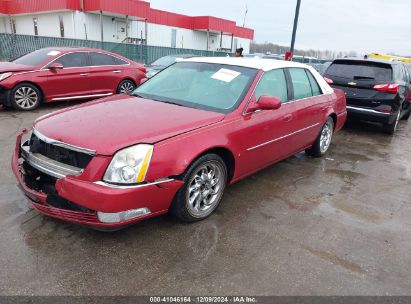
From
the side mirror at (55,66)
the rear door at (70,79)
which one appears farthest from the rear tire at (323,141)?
the side mirror at (55,66)

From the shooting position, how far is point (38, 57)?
818 centimetres

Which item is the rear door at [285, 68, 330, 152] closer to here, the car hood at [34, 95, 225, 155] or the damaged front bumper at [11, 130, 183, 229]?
the car hood at [34, 95, 225, 155]

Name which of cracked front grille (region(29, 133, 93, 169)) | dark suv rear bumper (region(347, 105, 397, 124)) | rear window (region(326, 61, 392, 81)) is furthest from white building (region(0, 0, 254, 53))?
cracked front grille (region(29, 133, 93, 169))

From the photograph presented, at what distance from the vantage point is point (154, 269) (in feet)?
8.79

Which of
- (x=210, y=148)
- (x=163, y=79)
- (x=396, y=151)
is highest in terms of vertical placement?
(x=163, y=79)

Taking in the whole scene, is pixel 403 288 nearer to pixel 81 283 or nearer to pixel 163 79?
pixel 81 283

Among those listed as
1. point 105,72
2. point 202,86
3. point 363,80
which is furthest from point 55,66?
point 363,80

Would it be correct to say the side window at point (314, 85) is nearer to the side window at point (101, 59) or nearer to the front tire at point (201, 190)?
the front tire at point (201, 190)

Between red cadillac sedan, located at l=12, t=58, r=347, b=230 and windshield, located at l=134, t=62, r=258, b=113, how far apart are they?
1 cm

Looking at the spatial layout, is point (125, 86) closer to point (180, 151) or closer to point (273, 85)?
point (273, 85)

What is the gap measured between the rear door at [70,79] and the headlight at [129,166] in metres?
6.23

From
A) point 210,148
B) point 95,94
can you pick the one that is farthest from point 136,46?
point 210,148

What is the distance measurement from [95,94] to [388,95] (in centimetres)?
687

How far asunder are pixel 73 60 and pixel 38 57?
2.56ft
